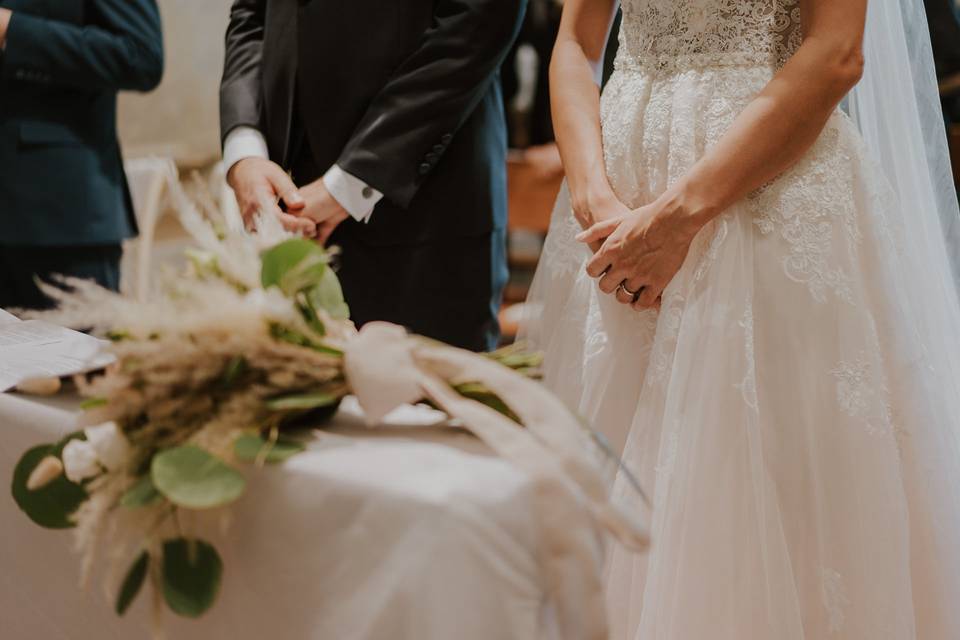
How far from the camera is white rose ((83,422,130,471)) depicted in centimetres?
76

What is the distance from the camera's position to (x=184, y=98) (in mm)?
4773

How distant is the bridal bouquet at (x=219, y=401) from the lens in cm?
72

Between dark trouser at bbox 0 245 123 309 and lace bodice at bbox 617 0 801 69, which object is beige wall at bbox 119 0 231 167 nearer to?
dark trouser at bbox 0 245 123 309

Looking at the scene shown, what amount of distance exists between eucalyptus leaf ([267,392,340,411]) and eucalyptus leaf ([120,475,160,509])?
10cm

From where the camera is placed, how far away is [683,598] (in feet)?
4.13

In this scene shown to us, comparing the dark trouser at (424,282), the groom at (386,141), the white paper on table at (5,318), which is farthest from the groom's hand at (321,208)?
the white paper on table at (5,318)

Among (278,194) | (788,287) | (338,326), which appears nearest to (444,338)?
(278,194)

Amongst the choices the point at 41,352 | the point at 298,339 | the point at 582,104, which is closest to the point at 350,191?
the point at 582,104

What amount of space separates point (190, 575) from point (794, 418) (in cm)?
86

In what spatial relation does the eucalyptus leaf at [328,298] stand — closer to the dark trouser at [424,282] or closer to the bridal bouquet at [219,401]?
the bridal bouquet at [219,401]

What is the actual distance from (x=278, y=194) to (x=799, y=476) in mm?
914

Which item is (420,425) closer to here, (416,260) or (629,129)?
(629,129)

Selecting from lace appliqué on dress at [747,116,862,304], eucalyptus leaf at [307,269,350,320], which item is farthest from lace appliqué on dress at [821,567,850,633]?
eucalyptus leaf at [307,269,350,320]

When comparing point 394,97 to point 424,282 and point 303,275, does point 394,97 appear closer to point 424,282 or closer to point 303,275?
point 424,282
